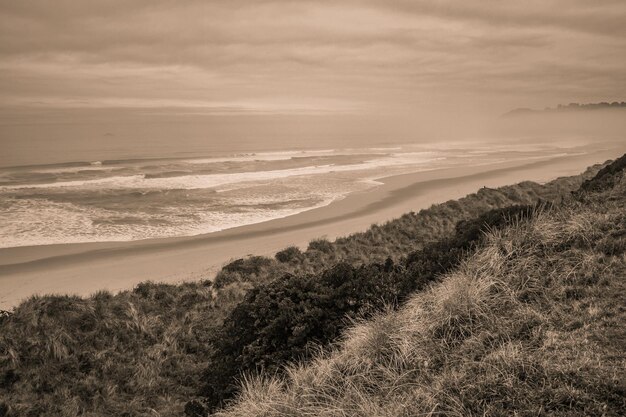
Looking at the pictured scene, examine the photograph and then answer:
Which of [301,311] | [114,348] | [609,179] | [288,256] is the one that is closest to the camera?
[301,311]

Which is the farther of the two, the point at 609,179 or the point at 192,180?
the point at 192,180

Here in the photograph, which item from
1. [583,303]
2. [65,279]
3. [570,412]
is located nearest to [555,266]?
[583,303]

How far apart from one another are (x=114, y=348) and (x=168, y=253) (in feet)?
28.9

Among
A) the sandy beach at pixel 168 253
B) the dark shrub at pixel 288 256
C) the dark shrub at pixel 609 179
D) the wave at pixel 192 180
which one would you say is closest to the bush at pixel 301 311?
the dark shrub at pixel 288 256

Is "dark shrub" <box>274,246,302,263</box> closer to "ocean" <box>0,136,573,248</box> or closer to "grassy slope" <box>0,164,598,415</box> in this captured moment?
"grassy slope" <box>0,164,598,415</box>

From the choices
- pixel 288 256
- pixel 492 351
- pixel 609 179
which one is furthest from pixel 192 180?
pixel 492 351

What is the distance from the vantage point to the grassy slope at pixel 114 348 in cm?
773

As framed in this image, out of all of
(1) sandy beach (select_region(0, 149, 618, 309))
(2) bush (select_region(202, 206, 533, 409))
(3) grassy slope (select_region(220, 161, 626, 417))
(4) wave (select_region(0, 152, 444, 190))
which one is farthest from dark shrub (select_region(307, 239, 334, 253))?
(4) wave (select_region(0, 152, 444, 190))

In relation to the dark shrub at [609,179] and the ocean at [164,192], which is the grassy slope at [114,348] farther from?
the ocean at [164,192]

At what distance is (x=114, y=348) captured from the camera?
9039 mm

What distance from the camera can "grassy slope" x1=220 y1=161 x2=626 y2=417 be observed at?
3.96m

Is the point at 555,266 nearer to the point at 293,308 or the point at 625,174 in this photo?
→ the point at 293,308

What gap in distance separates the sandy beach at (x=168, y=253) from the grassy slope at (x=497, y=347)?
9281mm

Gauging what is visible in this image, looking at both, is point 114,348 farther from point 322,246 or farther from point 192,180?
point 192,180
